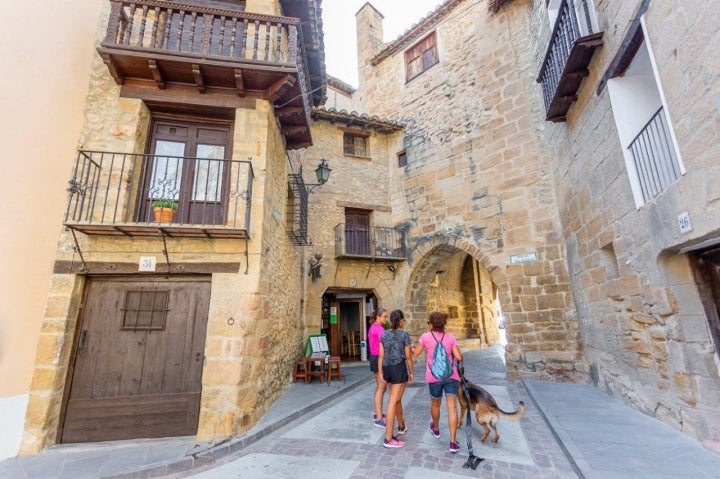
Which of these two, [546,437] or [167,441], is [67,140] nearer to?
[167,441]

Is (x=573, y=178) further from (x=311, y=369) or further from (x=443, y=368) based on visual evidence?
(x=311, y=369)

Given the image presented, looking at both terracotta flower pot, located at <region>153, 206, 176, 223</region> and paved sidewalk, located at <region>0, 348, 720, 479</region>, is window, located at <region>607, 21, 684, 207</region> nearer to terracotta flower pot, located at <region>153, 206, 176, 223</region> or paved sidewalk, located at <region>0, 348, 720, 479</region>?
paved sidewalk, located at <region>0, 348, 720, 479</region>

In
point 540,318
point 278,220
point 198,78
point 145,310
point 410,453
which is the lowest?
point 410,453

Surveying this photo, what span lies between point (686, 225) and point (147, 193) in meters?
6.39

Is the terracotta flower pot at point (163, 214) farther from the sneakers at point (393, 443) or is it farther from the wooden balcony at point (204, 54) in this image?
the sneakers at point (393, 443)

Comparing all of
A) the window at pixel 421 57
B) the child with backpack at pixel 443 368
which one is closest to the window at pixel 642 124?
the child with backpack at pixel 443 368

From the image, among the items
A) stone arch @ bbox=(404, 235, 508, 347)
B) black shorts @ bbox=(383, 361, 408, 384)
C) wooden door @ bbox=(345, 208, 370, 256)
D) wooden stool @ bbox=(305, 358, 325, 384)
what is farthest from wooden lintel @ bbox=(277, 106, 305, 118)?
stone arch @ bbox=(404, 235, 508, 347)

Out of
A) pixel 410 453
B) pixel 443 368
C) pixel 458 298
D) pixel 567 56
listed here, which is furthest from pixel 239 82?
pixel 458 298

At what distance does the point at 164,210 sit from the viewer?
4211mm

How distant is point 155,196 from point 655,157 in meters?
6.33

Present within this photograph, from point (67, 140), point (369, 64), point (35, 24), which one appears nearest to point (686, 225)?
point (67, 140)

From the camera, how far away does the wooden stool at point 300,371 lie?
22.7 feet

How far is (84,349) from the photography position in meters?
4.04

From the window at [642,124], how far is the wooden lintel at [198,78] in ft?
17.3
